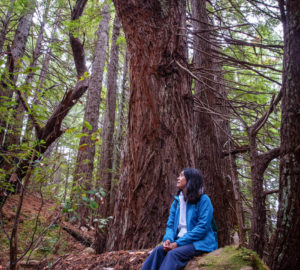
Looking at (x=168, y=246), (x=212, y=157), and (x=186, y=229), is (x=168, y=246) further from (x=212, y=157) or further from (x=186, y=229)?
(x=212, y=157)

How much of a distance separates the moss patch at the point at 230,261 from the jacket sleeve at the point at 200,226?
0.21 metres

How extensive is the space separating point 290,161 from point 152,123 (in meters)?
1.88

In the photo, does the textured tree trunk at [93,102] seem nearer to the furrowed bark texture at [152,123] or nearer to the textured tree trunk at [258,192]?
the furrowed bark texture at [152,123]

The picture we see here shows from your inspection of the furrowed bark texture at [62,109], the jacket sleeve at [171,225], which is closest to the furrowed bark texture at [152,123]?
the jacket sleeve at [171,225]

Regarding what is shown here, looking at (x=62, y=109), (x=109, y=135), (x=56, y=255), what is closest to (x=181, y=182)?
(x=62, y=109)

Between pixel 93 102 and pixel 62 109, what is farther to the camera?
pixel 93 102

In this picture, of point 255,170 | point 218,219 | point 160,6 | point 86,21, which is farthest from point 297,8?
point 86,21

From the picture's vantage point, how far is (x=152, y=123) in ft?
11.4

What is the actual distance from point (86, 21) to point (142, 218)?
543 cm

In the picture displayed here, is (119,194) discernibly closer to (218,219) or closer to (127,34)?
(127,34)

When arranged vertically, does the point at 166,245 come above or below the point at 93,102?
below

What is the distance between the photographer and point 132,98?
3.71 meters

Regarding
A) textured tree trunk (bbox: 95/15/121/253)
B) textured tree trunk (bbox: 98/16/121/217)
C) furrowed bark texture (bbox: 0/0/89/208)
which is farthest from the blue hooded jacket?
textured tree trunk (bbox: 98/16/121/217)

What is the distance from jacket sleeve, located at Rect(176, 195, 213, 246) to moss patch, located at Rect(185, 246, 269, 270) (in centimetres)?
21
